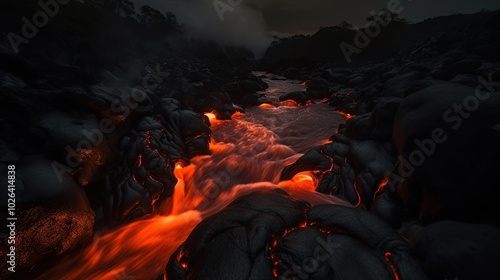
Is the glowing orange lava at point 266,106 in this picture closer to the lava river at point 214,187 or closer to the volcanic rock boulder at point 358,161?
the lava river at point 214,187

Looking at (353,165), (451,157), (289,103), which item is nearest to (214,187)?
(353,165)

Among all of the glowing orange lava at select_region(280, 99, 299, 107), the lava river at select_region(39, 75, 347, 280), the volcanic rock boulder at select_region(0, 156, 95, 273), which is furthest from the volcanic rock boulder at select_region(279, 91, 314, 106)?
the volcanic rock boulder at select_region(0, 156, 95, 273)

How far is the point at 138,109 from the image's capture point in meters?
6.37

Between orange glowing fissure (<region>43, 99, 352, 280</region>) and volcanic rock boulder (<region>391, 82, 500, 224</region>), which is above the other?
volcanic rock boulder (<region>391, 82, 500, 224</region>)

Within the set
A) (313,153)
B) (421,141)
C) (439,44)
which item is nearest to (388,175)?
(421,141)

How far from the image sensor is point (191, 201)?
213 inches

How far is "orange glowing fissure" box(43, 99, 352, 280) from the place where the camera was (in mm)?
3736

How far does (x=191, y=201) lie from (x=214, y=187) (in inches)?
27.5

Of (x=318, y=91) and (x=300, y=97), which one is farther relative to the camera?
(x=318, y=91)

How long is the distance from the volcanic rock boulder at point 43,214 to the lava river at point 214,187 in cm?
42

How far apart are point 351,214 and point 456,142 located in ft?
7.17

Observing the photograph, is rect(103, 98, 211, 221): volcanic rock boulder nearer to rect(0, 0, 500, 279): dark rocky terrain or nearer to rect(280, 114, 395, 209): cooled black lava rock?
rect(0, 0, 500, 279): dark rocky terrain

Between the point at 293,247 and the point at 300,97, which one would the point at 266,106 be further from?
the point at 293,247

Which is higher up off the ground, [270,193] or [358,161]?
[270,193]
